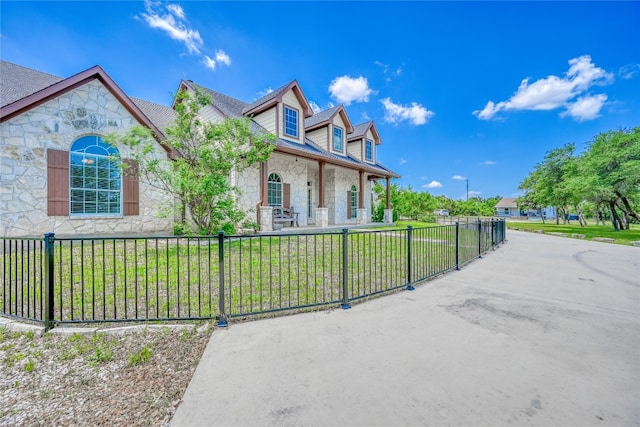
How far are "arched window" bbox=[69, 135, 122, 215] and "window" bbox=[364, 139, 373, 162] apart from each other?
14.4 m

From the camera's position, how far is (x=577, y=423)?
1.83m

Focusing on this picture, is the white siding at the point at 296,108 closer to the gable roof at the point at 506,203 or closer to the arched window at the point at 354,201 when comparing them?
the arched window at the point at 354,201

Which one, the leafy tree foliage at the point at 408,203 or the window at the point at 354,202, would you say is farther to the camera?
the leafy tree foliage at the point at 408,203

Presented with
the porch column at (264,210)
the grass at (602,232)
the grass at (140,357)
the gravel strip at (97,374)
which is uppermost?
the porch column at (264,210)

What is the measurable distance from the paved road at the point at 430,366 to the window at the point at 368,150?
616 inches

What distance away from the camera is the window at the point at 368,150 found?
18.9m

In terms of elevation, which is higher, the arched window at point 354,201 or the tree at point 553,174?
the tree at point 553,174

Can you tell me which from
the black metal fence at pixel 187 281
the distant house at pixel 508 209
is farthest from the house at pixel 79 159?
the distant house at pixel 508 209

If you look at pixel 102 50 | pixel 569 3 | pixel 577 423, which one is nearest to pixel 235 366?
A: pixel 577 423

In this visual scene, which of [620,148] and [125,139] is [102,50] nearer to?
[125,139]

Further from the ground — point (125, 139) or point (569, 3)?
point (569, 3)

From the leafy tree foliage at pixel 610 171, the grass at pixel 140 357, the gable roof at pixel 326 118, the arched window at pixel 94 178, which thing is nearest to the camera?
the grass at pixel 140 357

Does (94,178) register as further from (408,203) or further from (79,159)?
(408,203)

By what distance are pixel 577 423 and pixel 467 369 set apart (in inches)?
29.2
